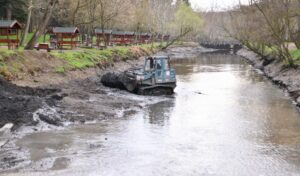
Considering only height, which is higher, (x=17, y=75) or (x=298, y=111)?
(x=17, y=75)

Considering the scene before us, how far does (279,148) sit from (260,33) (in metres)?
44.4

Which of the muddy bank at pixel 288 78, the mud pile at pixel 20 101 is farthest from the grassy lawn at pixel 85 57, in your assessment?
the muddy bank at pixel 288 78

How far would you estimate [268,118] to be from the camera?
25.6 m

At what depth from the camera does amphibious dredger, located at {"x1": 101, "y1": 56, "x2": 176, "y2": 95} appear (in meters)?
32.9

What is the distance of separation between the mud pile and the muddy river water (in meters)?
1.66

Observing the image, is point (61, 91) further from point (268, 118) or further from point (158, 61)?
point (268, 118)

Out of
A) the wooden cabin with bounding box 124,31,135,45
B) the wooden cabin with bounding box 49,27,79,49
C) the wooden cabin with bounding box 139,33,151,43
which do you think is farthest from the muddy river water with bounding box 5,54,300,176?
the wooden cabin with bounding box 139,33,151,43

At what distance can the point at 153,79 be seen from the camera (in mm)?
33156

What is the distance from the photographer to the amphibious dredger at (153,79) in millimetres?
32938

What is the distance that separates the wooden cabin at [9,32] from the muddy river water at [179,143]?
650 inches

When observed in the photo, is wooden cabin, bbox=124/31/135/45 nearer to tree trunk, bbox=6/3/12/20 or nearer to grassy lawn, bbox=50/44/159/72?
tree trunk, bbox=6/3/12/20

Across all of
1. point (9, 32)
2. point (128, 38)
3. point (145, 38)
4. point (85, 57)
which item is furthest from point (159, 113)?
point (145, 38)

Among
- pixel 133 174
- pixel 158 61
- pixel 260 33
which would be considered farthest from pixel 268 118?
pixel 260 33

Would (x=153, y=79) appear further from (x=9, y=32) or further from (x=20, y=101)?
(x=9, y=32)
